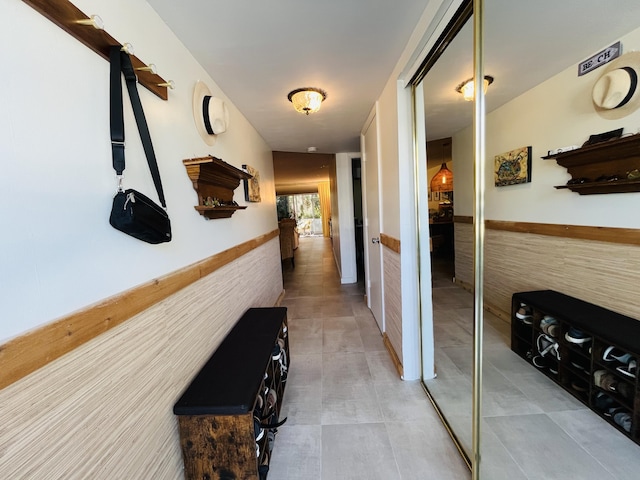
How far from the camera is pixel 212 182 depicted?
4.78 feet

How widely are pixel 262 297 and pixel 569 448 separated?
230 centimetres

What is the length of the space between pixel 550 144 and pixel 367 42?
106 centimetres

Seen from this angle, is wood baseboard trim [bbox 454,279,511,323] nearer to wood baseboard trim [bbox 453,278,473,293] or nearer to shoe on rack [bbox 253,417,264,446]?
wood baseboard trim [bbox 453,278,473,293]

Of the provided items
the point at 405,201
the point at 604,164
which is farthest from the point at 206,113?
the point at 604,164

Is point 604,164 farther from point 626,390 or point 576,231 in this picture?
point 626,390

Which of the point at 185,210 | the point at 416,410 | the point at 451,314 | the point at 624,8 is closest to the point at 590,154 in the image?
the point at 624,8

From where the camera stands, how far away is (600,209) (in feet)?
3.52

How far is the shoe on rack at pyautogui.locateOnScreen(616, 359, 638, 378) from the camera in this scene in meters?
1.17

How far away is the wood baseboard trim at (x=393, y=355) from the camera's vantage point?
1956 millimetres

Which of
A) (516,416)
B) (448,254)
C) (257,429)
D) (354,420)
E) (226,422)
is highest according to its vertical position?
(448,254)

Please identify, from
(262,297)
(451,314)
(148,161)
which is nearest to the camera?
(148,161)

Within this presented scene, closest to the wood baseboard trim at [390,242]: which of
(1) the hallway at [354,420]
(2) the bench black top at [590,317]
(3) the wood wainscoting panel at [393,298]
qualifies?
(3) the wood wainscoting panel at [393,298]

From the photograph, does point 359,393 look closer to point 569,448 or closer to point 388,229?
point 569,448

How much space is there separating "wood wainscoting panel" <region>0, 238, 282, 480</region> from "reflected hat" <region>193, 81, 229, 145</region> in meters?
0.84
